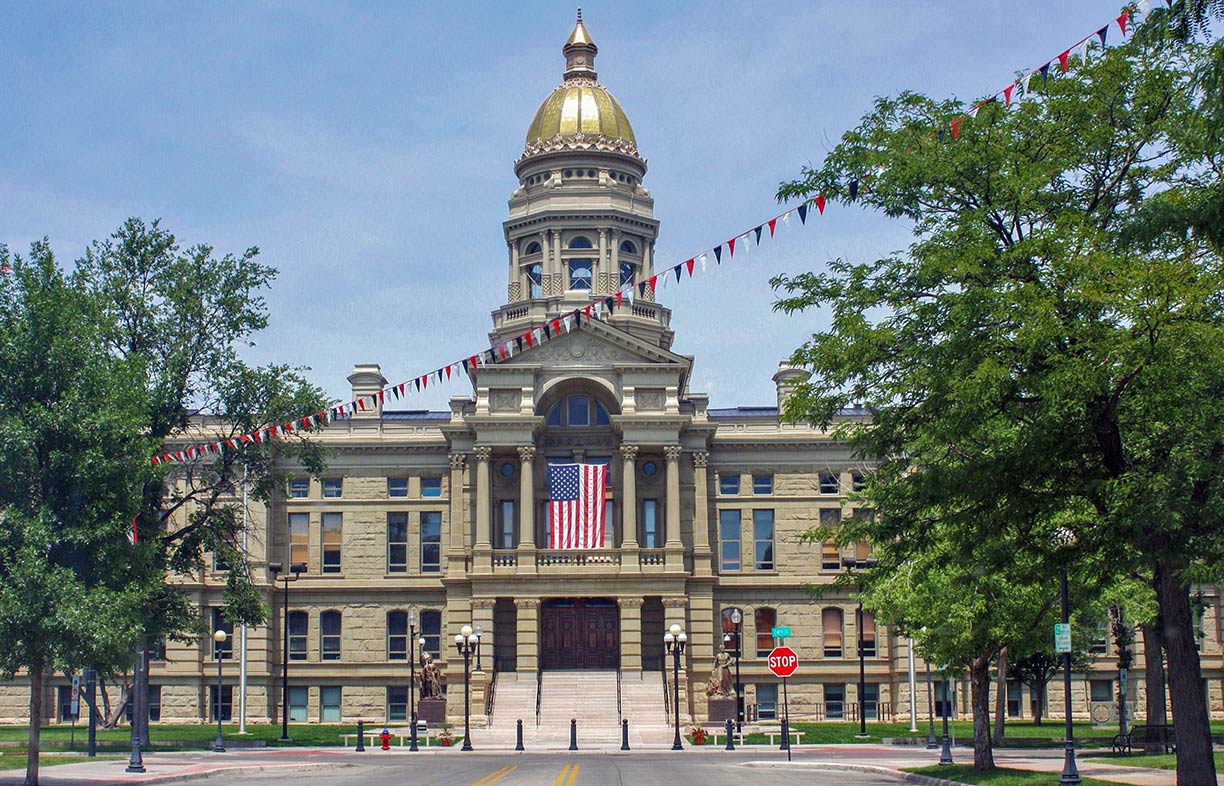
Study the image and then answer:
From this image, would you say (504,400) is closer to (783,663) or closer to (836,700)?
(836,700)

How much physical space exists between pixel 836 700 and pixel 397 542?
22.6 meters

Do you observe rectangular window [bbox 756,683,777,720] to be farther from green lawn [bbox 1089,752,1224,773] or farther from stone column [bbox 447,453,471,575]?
green lawn [bbox 1089,752,1224,773]

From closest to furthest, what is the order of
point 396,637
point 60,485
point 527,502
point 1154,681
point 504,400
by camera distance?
point 60,485, point 1154,681, point 527,502, point 504,400, point 396,637

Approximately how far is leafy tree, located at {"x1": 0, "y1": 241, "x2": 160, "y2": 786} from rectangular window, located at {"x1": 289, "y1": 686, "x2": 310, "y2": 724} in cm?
4154

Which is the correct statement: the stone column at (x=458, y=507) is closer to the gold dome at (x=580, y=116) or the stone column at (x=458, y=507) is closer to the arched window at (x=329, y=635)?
the arched window at (x=329, y=635)

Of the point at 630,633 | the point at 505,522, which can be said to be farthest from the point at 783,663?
the point at 505,522

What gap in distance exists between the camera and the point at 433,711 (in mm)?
65500

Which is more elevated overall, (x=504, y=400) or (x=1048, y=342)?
(x=504, y=400)

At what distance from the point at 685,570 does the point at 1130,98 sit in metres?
45.0

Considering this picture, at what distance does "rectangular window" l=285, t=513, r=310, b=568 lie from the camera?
248ft

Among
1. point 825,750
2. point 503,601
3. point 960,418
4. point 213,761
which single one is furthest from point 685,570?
point 960,418

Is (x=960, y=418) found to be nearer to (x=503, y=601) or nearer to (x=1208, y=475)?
(x=1208, y=475)

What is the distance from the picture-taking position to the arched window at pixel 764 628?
74812mm

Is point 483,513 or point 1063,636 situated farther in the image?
point 483,513
